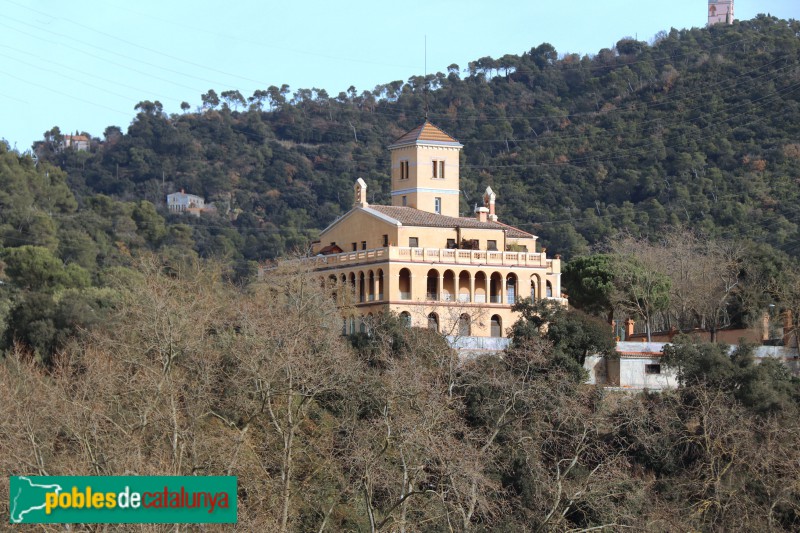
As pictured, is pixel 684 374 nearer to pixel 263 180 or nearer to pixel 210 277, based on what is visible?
pixel 210 277

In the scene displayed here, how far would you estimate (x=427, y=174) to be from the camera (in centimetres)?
7262

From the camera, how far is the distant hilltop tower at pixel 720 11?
14838 cm

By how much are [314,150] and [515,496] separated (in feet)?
318

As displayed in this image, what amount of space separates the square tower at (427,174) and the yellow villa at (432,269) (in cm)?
214

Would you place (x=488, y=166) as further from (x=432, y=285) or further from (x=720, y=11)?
(x=432, y=285)

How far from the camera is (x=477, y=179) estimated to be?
397 feet

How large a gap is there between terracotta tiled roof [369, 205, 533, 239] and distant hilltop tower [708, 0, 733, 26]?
84.8 metres

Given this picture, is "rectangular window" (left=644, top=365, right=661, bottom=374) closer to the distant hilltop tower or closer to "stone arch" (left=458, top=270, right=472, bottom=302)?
"stone arch" (left=458, top=270, right=472, bottom=302)

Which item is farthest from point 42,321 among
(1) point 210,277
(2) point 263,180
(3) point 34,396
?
(2) point 263,180

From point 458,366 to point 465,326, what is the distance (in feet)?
30.5

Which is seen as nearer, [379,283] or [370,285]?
[379,283]

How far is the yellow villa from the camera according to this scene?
64312 millimetres

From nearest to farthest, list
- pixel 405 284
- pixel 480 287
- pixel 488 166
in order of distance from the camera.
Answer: pixel 405 284, pixel 480 287, pixel 488 166

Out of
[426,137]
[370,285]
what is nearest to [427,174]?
[426,137]
